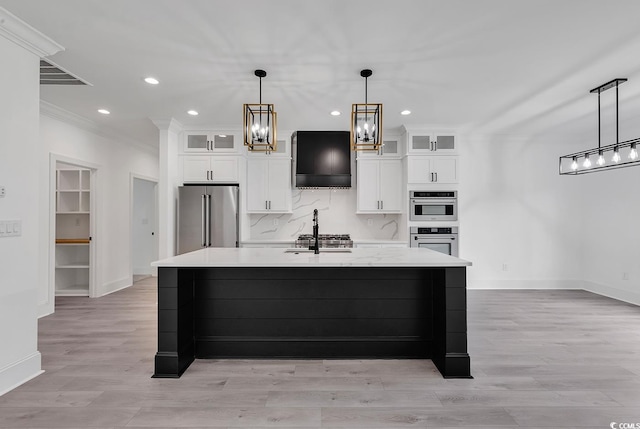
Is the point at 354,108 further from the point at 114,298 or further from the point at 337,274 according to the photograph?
the point at 114,298

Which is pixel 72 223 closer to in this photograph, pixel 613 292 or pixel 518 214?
pixel 518 214

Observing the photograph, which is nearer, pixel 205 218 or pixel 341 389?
pixel 341 389

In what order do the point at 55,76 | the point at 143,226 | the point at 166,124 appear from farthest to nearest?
the point at 143,226
the point at 166,124
the point at 55,76

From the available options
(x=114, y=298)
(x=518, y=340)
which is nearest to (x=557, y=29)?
(x=518, y=340)

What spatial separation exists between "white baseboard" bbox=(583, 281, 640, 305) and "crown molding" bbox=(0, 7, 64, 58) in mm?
7247

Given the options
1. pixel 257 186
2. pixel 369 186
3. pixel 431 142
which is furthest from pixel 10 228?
pixel 431 142

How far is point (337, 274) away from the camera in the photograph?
2920 mm

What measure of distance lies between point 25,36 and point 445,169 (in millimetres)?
4931

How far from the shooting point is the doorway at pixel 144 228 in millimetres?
6812

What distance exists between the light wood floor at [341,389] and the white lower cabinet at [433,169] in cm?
237

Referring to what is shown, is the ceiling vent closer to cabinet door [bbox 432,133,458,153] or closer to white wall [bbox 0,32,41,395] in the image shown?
white wall [bbox 0,32,41,395]

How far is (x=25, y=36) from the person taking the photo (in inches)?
99.3

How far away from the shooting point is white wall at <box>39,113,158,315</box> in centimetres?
432

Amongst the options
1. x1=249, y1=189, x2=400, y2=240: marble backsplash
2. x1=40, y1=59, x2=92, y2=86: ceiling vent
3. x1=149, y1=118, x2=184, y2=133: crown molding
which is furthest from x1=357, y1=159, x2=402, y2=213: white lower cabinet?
x1=40, y1=59, x2=92, y2=86: ceiling vent
